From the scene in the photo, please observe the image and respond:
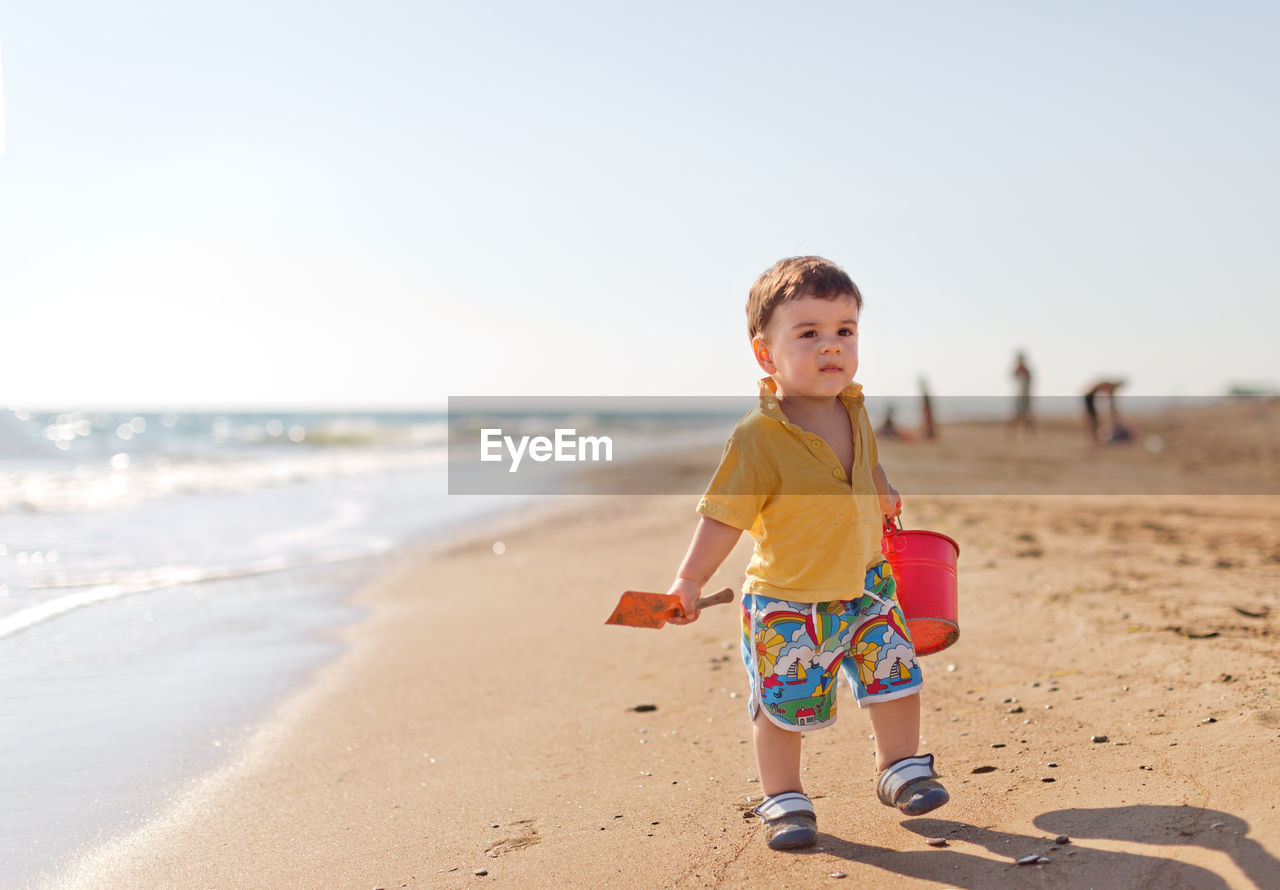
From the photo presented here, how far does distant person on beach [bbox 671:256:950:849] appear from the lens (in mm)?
2480

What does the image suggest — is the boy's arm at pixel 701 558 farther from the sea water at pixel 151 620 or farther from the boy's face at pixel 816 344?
the sea water at pixel 151 620

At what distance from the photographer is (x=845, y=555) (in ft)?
8.20

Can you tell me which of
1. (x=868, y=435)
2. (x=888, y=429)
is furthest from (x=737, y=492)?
(x=888, y=429)

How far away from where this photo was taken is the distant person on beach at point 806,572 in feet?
8.14

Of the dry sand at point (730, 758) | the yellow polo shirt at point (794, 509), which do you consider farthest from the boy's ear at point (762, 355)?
Result: the dry sand at point (730, 758)

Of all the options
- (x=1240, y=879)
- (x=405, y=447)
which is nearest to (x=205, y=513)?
(x=1240, y=879)

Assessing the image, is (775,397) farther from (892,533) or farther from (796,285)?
(892,533)

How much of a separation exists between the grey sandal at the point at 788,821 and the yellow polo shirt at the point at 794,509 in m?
0.50

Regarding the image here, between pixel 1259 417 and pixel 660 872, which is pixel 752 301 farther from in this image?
pixel 1259 417

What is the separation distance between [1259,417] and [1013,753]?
22.6 metres

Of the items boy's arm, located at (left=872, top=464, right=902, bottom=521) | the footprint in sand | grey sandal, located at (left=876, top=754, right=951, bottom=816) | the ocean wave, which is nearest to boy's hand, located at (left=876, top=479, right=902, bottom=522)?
boy's arm, located at (left=872, top=464, right=902, bottom=521)

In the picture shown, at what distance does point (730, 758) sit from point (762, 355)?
1.36 m

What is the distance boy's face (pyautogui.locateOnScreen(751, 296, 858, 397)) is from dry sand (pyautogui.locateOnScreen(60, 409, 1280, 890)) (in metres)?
1.14

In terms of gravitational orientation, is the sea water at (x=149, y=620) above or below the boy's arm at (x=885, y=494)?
below
